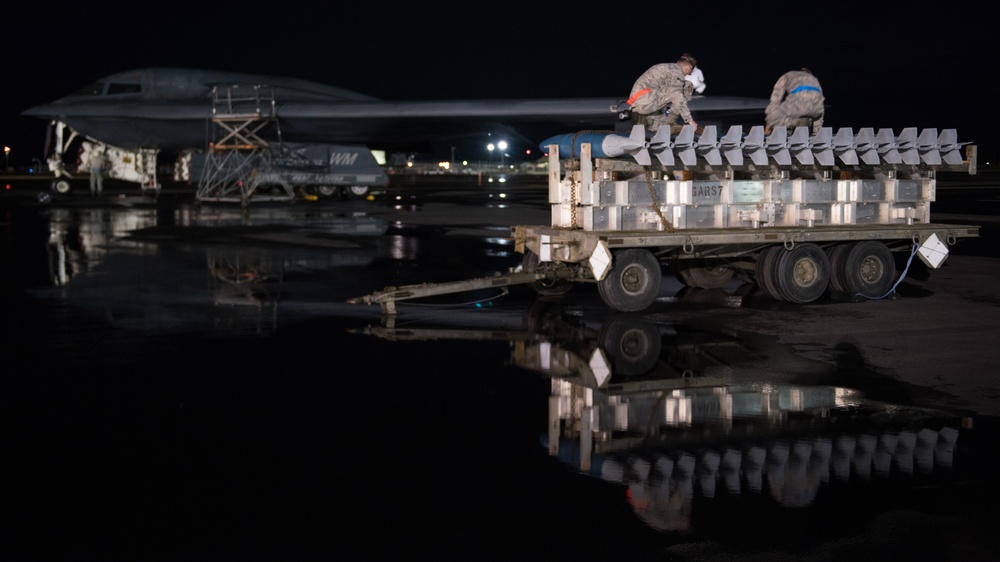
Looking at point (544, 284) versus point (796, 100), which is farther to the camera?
point (544, 284)

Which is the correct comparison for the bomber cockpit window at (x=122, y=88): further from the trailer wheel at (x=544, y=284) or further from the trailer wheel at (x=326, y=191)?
the trailer wheel at (x=544, y=284)

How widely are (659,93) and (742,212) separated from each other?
1.66 meters

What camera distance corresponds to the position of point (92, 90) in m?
32.0

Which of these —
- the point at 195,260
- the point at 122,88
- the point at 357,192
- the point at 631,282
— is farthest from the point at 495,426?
the point at 357,192

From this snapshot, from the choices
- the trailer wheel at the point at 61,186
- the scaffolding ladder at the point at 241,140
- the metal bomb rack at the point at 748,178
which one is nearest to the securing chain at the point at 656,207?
the metal bomb rack at the point at 748,178

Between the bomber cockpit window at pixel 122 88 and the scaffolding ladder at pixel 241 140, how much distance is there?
2680 mm

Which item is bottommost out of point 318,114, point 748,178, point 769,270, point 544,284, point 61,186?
point 544,284

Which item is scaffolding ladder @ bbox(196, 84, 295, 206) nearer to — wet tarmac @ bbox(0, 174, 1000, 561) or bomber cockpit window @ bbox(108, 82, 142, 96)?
bomber cockpit window @ bbox(108, 82, 142, 96)

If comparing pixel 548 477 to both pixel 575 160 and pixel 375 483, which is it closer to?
pixel 375 483

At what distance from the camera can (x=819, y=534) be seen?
4.46 metres

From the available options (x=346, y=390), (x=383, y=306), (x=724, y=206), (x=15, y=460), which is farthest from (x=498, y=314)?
(x=15, y=460)

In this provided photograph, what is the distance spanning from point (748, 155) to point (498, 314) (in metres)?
3.29

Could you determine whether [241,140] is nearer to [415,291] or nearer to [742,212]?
[415,291]

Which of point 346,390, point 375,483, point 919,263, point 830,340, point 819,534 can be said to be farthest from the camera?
point 919,263
